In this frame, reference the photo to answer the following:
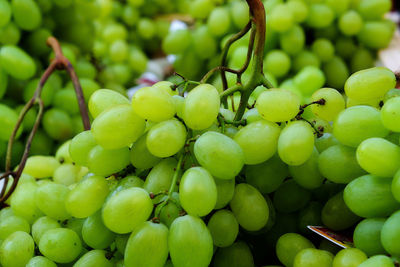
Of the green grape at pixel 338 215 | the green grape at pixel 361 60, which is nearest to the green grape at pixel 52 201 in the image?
the green grape at pixel 338 215

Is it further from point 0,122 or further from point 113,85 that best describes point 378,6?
point 0,122

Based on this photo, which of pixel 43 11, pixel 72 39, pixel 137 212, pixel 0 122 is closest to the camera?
pixel 137 212

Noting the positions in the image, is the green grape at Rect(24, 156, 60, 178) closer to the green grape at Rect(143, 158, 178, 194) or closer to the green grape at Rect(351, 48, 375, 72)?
the green grape at Rect(143, 158, 178, 194)

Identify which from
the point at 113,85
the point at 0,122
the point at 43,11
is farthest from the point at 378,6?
the point at 0,122

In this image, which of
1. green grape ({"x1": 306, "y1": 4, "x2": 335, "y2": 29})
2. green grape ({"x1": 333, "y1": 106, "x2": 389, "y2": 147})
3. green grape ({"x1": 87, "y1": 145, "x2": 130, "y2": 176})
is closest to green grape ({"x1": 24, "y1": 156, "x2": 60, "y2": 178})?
green grape ({"x1": 87, "y1": 145, "x2": 130, "y2": 176})

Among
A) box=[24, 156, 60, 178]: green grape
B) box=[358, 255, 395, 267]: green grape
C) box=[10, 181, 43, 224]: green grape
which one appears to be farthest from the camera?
box=[24, 156, 60, 178]: green grape

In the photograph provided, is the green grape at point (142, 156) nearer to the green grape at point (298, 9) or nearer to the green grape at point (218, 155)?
the green grape at point (218, 155)
